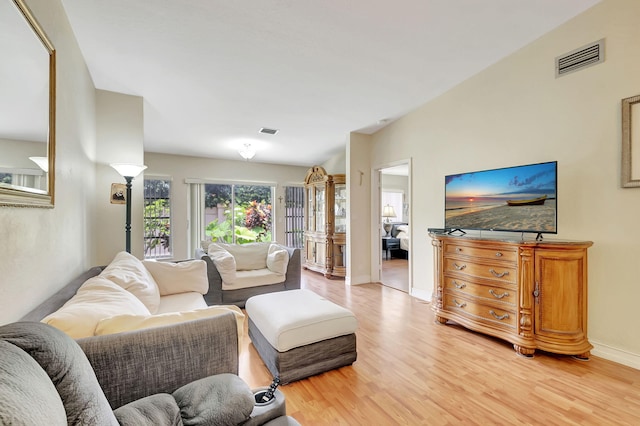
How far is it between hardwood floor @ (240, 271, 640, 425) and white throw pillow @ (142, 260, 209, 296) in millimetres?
781

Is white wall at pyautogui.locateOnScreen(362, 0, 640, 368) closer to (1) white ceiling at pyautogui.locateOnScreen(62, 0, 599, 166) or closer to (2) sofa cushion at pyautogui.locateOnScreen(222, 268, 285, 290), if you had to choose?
(1) white ceiling at pyautogui.locateOnScreen(62, 0, 599, 166)

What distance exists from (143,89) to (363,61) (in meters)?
2.53

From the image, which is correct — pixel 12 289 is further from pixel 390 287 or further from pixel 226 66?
pixel 390 287

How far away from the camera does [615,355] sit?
2.30 m

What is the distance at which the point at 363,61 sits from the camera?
9.54 feet

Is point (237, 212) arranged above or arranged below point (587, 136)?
below

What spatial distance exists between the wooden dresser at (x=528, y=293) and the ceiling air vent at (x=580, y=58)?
1.58 metres

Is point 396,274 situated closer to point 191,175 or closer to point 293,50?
point 293,50

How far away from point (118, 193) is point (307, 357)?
2.82 m

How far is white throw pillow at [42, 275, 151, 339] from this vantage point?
112 centimetres

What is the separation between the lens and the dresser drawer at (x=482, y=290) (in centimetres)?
254

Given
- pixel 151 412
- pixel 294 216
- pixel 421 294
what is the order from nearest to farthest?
1. pixel 151 412
2. pixel 421 294
3. pixel 294 216

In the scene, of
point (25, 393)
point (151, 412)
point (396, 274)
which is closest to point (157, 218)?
point (396, 274)

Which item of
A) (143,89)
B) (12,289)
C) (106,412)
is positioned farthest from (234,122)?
(106,412)
